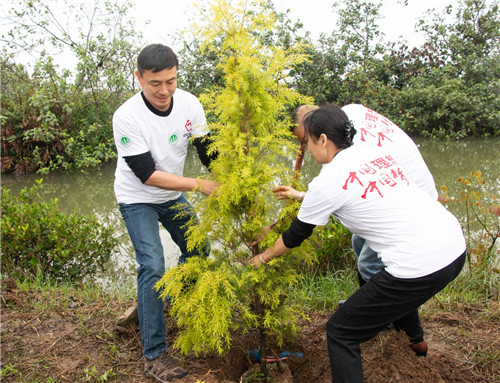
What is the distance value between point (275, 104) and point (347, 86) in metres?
13.6

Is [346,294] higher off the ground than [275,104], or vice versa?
[275,104]

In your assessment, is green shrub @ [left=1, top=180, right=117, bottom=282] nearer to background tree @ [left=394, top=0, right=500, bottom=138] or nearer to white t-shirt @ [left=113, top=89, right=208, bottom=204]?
white t-shirt @ [left=113, top=89, right=208, bottom=204]

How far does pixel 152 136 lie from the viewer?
3355mm

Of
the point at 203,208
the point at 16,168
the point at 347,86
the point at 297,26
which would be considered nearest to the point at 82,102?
the point at 16,168

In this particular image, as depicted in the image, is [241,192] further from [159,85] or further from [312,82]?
[312,82]

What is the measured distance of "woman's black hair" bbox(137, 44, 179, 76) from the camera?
303 cm

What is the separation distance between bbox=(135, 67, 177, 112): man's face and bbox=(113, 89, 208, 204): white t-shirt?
0.41ft

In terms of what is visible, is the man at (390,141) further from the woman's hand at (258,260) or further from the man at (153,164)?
the woman's hand at (258,260)

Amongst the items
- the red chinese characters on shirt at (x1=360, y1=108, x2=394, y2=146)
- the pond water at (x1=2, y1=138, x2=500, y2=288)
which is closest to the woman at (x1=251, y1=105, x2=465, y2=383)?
the red chinese characters on shirt at (x1=360, y1=108, x2=394, y2=146)

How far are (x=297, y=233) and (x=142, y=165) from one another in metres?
1.40

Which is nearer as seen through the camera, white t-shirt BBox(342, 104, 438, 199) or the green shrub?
white t-shirt BBox(342, 104, 438, 199)

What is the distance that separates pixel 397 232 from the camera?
2.43 meters

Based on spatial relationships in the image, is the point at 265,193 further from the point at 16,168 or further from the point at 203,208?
the point at 16,168

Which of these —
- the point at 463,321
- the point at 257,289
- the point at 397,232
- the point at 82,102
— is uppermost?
the point at 82,102
